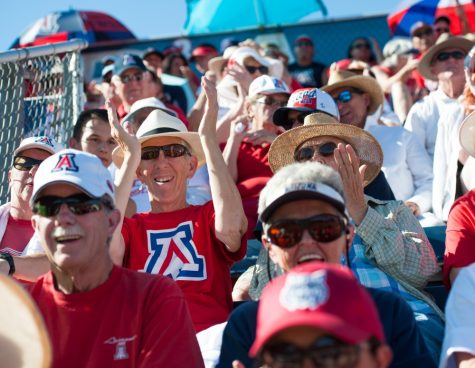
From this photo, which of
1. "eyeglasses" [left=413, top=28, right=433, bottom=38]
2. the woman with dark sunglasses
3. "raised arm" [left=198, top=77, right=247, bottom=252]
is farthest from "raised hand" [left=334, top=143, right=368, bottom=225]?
"eyeglasses" [left=413, top=28, right=433, bottom=38]

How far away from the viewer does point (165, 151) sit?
15.3ft

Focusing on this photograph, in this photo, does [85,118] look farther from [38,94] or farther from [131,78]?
[131,78]

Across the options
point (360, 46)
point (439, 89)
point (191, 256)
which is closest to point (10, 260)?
point (191, 256)

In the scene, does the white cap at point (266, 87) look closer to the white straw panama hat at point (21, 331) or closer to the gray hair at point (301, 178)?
the gray hair at point (301, 178)

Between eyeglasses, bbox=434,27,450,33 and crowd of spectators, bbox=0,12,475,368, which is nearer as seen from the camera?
crowd of spectators, bbox=0,12,475,368

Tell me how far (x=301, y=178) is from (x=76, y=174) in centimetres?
81

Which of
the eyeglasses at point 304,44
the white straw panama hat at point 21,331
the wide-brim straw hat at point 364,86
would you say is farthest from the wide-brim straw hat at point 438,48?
the white straw panama hat at point 21,331

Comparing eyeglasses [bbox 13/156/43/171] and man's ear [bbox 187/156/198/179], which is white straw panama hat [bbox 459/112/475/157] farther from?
eyeglasses [bbox 13/156/43/171]

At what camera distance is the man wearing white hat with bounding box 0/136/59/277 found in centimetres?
462

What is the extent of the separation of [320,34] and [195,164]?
5.95 meters

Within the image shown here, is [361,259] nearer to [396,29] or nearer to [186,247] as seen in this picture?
[186,247]

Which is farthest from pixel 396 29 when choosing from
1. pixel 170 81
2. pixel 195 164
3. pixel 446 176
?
pixel 195 164

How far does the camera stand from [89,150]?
5727 mm

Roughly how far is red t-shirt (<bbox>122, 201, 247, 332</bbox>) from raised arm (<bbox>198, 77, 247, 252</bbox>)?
0.27ft
